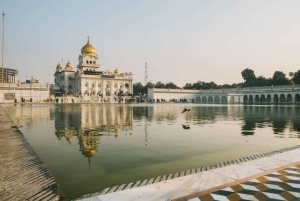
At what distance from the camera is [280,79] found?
Result: 9100 cm

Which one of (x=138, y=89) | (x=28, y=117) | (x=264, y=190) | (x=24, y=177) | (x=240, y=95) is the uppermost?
(x=138, y=89)

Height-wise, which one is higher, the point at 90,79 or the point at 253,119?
the point at 90,79

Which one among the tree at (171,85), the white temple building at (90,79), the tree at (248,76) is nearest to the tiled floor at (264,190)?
the white temple building at (90,79)

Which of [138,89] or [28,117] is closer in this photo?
[28,117]

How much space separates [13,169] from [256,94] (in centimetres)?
8958

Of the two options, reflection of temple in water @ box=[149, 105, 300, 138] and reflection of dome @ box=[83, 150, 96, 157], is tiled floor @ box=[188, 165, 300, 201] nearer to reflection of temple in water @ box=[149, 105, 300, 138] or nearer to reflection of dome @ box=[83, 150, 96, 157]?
reflection of dome @ box=[83, 150, 96, 157]

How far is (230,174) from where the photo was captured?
5.43 metres

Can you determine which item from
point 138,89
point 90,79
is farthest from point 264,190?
point 138,89

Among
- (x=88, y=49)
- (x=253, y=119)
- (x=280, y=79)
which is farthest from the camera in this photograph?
(x=280, y=79)

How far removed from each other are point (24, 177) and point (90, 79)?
279 feet

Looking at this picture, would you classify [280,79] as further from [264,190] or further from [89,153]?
[264,190]

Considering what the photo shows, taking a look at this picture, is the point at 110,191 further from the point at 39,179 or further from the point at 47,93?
the point at 47,93

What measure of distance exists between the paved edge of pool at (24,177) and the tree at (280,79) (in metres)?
97.4

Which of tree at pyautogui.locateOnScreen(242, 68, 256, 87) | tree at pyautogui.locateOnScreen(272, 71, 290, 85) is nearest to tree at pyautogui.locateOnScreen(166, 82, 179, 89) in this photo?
tree at pyautogui.locateOnScreen(242, 68, 256, 87)
